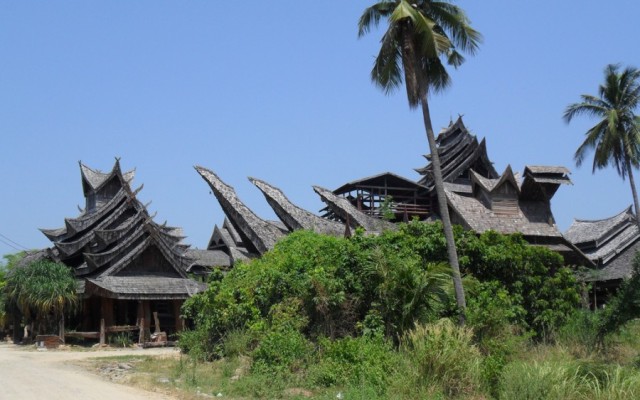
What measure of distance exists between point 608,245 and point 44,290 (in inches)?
1312

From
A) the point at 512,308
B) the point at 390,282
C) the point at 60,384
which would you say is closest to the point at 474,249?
the point at 512,308

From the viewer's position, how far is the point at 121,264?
97.9ft

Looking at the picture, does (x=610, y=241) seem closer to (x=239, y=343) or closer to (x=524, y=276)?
(x=524, y=276)

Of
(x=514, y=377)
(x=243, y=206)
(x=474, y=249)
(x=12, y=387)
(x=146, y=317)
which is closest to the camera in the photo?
(x=514, y=377)

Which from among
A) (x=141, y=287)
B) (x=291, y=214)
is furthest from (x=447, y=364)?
(x=141, y=287)

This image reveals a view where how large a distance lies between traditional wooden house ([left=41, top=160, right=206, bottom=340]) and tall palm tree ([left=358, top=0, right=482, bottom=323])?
1500 cm

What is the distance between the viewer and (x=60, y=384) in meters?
14.6

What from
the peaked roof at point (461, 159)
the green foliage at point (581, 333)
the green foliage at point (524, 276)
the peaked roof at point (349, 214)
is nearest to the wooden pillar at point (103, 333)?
the peaked roof at point (349, 214)

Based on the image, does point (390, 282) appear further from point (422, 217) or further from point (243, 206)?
point (422, 217)

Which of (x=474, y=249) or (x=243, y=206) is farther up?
(x=243, y=206)

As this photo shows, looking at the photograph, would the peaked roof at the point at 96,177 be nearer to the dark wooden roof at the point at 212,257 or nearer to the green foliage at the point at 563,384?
the dark wooden roof at the point at 212,257

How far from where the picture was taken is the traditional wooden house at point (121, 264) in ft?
96.4

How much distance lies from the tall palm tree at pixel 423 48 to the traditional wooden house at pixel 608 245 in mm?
22357

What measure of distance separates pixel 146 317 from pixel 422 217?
67.3 feet
